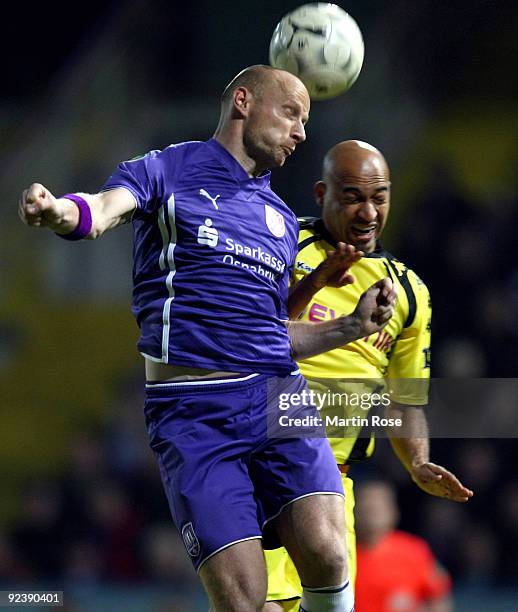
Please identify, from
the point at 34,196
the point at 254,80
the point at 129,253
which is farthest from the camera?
the point at 129,253

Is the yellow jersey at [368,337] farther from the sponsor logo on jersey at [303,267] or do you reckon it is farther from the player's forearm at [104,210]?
the player's forearm at [104,210]

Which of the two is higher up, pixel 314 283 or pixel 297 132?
pixel 297 132

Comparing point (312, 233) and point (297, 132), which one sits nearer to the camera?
point (297, 132)

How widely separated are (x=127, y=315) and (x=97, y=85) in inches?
75.5

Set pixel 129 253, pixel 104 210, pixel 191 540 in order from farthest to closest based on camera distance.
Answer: pixel 129 253 < pixel 191 540 < pixel 104 210

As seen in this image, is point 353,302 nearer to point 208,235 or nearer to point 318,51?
point 318,51

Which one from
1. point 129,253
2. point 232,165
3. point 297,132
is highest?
point 297,132

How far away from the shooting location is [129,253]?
9625 mm

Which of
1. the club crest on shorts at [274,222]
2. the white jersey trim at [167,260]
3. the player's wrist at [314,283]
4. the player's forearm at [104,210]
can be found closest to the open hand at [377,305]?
the player's wrist at [314,283]

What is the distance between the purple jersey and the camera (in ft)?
12.7

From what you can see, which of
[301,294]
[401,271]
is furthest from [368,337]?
[301,294]

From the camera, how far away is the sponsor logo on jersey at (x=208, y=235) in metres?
3.92

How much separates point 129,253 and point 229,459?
19.5 feet

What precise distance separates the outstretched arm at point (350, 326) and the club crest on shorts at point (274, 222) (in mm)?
334
